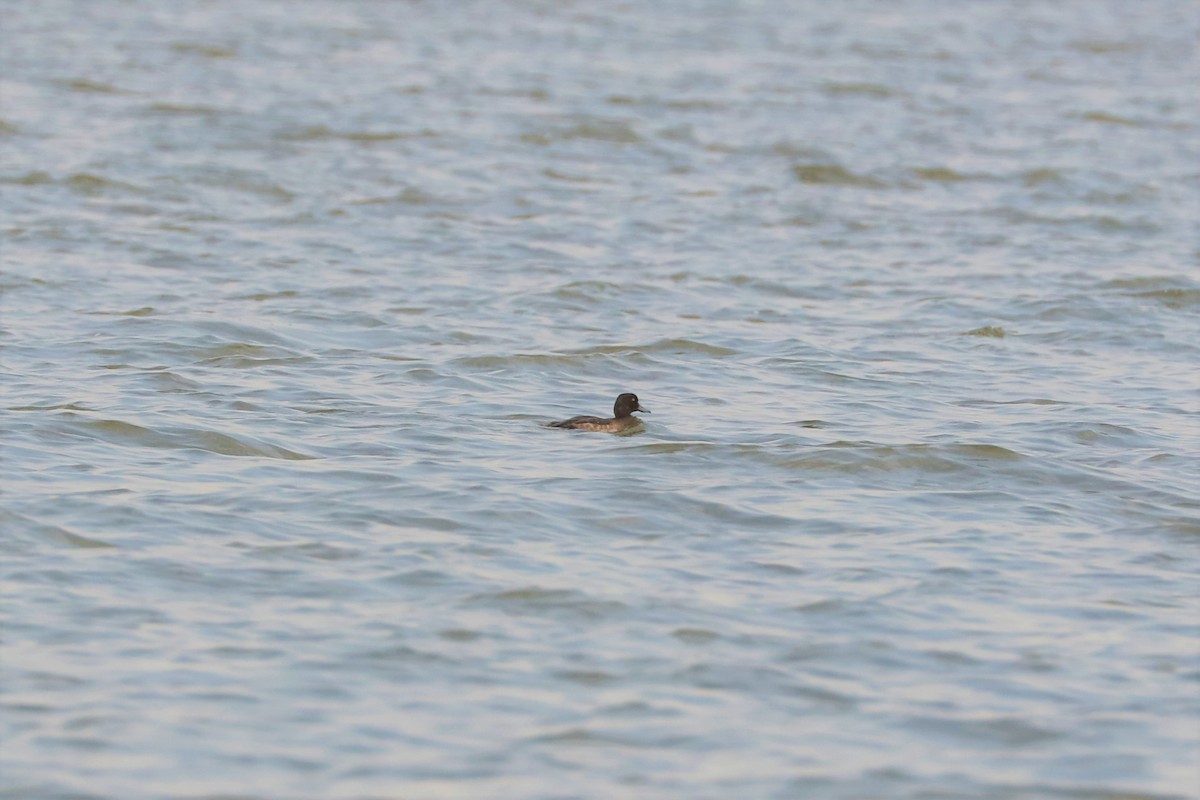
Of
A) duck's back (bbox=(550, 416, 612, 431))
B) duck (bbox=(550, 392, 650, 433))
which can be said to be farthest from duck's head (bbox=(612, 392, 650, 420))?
duck's back (bbox=(550, 416, 612, 431))

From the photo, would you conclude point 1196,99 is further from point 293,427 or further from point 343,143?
point 293,427

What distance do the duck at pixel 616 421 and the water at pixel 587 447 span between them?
240mm

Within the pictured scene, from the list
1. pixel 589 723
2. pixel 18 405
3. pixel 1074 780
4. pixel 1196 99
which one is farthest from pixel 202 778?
pixel 1196 99

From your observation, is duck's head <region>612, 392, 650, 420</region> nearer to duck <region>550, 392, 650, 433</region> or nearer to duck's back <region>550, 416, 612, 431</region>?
duck <region>550, 392, 650, 433</region>

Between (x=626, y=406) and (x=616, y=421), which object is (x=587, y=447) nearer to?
(x=616, y=421)

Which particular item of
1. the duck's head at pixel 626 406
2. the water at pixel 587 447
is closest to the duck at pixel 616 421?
the duck's head at pixel 626 406

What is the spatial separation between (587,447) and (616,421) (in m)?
0.53

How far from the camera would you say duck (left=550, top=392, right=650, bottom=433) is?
10.6 m

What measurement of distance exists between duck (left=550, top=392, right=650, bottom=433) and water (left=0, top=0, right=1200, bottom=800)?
0.24 m

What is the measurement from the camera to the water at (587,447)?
6.50m

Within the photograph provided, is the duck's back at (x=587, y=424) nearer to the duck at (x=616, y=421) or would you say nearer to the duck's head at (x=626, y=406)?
the duck at (x=616, y=421)

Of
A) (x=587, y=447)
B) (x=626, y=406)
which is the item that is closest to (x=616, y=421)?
(x=626, y=406)

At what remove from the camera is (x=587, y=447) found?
10.3 meters

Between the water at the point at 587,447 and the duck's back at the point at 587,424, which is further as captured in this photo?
the duck's back at the point at 587,424
